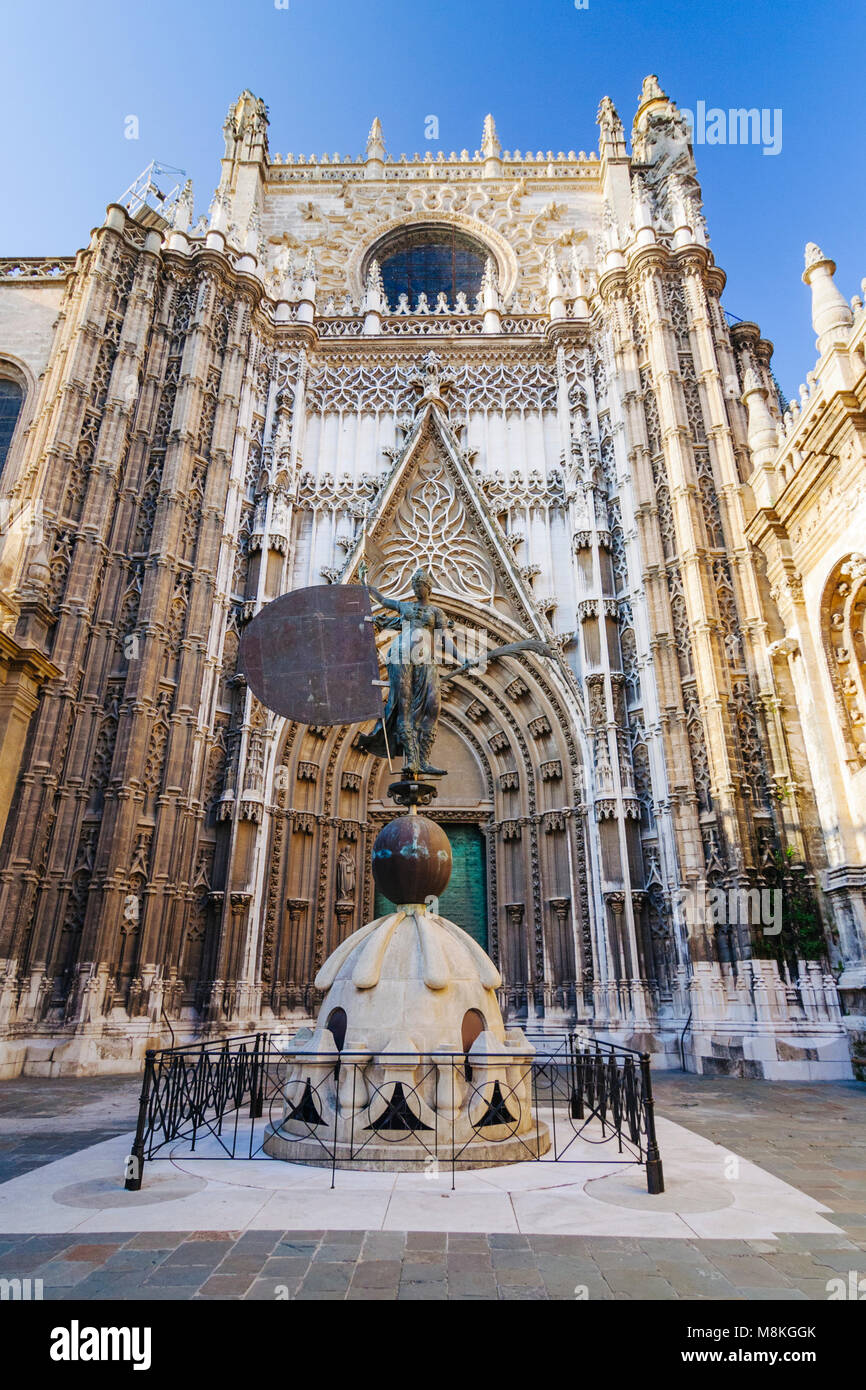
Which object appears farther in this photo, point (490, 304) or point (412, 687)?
point (490, 304)

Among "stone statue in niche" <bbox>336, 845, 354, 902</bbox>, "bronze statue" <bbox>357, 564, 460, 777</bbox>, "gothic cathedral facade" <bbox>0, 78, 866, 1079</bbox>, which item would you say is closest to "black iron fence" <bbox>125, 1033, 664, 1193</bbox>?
"bronze statue" <bbox>357, 564, 460, 777</bbox>

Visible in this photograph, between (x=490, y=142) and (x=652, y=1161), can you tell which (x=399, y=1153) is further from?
(x=490, y=142)

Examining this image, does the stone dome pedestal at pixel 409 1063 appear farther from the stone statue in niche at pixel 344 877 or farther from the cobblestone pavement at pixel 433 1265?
the stone statue in niche at pixel 344 877

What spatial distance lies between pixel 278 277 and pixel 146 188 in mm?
5831

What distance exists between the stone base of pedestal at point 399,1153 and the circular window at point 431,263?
1014 inches

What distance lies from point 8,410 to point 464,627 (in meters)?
13.6

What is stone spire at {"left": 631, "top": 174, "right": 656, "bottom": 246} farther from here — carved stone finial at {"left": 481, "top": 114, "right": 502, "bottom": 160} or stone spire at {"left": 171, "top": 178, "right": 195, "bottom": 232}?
→ stone spire at {"left": 171, "top": 178, "right": 195, "bottom": 232}

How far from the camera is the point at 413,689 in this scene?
965 centimetres

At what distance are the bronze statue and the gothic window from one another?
15.4 metres

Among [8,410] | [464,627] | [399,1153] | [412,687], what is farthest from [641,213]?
[399,1153]

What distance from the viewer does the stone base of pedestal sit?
6.44 m

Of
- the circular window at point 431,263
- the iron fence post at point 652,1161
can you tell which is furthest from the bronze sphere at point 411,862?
the circular window at point 431,263
